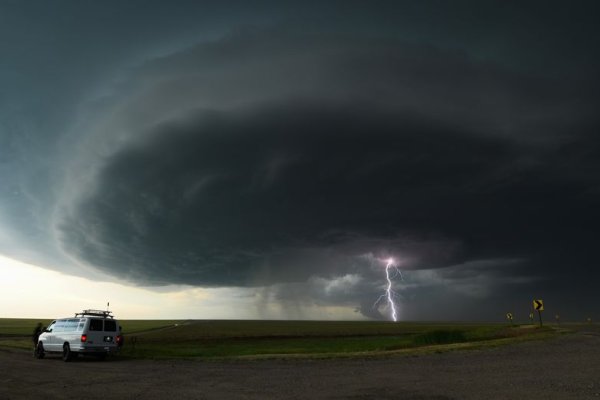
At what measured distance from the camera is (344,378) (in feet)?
58.6

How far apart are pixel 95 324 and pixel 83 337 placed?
1.17 meters

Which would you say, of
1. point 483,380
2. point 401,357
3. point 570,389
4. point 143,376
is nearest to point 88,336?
point 143,376

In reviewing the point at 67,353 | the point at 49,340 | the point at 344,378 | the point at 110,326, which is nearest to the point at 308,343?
the point at 110,326

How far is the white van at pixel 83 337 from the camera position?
28922 millimetres

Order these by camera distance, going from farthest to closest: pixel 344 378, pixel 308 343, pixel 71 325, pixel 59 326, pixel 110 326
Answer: pixel 308 343
pixel 59 326
pixel 110 326
pixel 71 325
pixel 344 378

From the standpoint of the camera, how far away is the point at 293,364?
78.8 ft

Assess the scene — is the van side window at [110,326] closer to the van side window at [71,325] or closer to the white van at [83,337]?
the white van at [83,337]

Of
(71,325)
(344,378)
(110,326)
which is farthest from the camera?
(110,326)

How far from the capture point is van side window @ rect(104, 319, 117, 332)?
30.4m

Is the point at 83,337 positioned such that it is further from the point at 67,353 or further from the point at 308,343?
the point at 308,343

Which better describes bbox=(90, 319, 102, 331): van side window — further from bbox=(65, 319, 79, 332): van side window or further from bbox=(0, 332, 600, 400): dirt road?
bbox=(0, 332, 600, 400): dirt road

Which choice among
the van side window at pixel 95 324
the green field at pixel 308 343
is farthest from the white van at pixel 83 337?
the green field at pixel 308 343

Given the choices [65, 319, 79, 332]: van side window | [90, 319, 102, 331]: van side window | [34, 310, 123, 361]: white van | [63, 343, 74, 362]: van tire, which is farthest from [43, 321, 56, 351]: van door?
[90, 319, 102, 331]: van side window

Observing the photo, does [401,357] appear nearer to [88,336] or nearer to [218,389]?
[218,389]
